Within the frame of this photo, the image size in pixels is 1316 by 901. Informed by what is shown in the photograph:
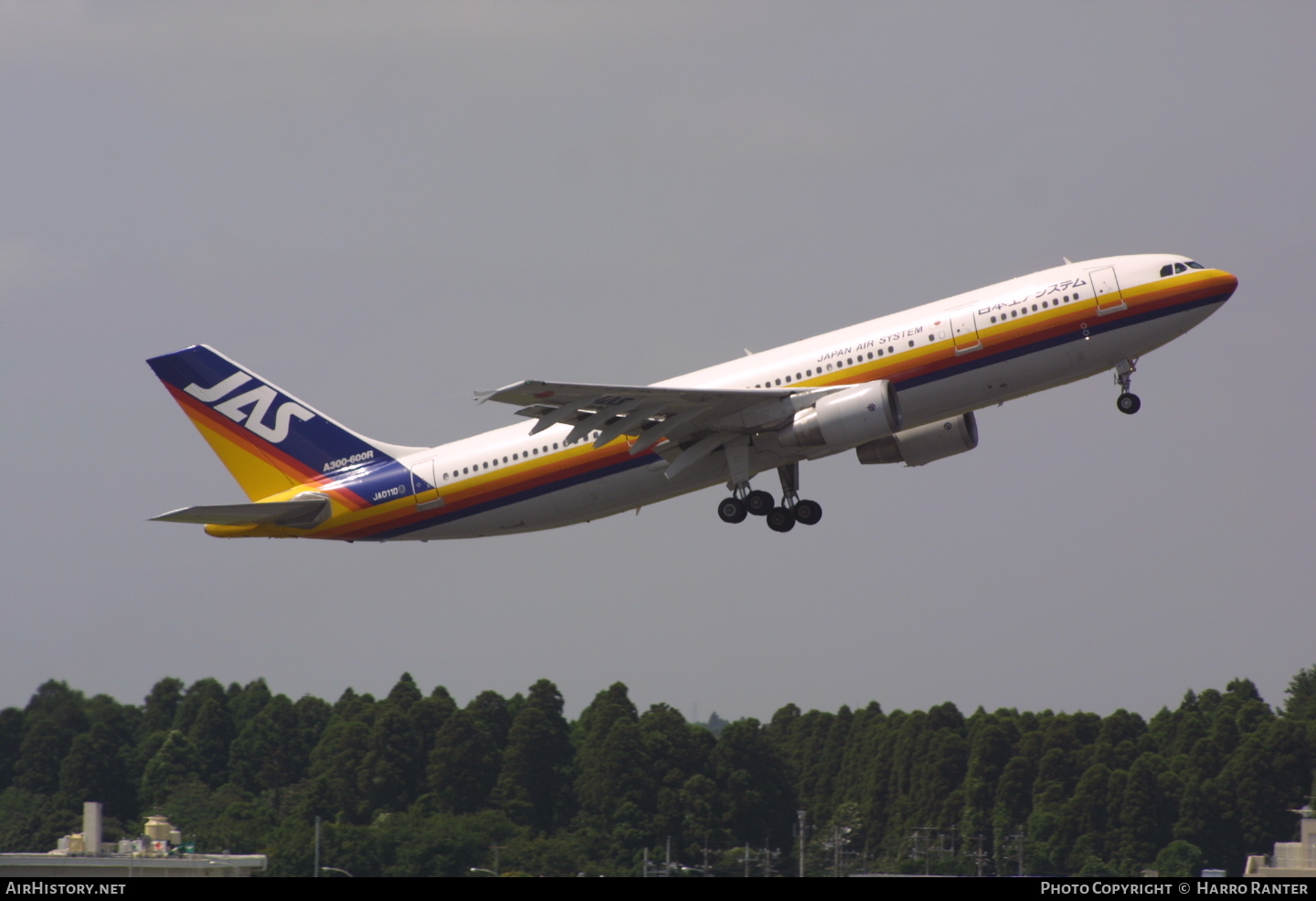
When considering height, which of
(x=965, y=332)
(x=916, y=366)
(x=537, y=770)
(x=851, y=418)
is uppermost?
(x=965, y=332)

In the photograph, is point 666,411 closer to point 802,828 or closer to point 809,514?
point 809,514

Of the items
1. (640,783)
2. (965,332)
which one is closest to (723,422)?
A: (965,332)

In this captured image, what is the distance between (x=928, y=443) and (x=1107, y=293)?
23.0 feet

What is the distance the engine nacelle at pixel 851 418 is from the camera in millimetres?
41781

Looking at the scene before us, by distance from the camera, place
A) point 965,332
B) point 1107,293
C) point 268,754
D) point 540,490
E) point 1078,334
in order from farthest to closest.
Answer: point 268,754 < point 540,490 < point 965,332 < point 1107,293 < point 1078,334

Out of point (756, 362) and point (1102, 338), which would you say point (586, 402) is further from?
point (1102, 338)

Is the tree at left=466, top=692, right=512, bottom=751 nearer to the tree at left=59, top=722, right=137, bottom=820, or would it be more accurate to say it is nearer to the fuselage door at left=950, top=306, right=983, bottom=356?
the tree at left=59, top=722, right=137, bottom=820

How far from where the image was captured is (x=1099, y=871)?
95312mm

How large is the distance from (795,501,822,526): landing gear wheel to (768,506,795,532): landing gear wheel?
0.65 feet

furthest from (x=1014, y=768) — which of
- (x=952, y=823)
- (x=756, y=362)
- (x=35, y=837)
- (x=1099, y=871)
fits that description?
(x=756, y=362)

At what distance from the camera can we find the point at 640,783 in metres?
95.7

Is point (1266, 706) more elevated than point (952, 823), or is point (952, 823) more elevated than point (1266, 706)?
point (1266, 706)

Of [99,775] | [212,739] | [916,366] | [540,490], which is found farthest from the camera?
[212,739]
